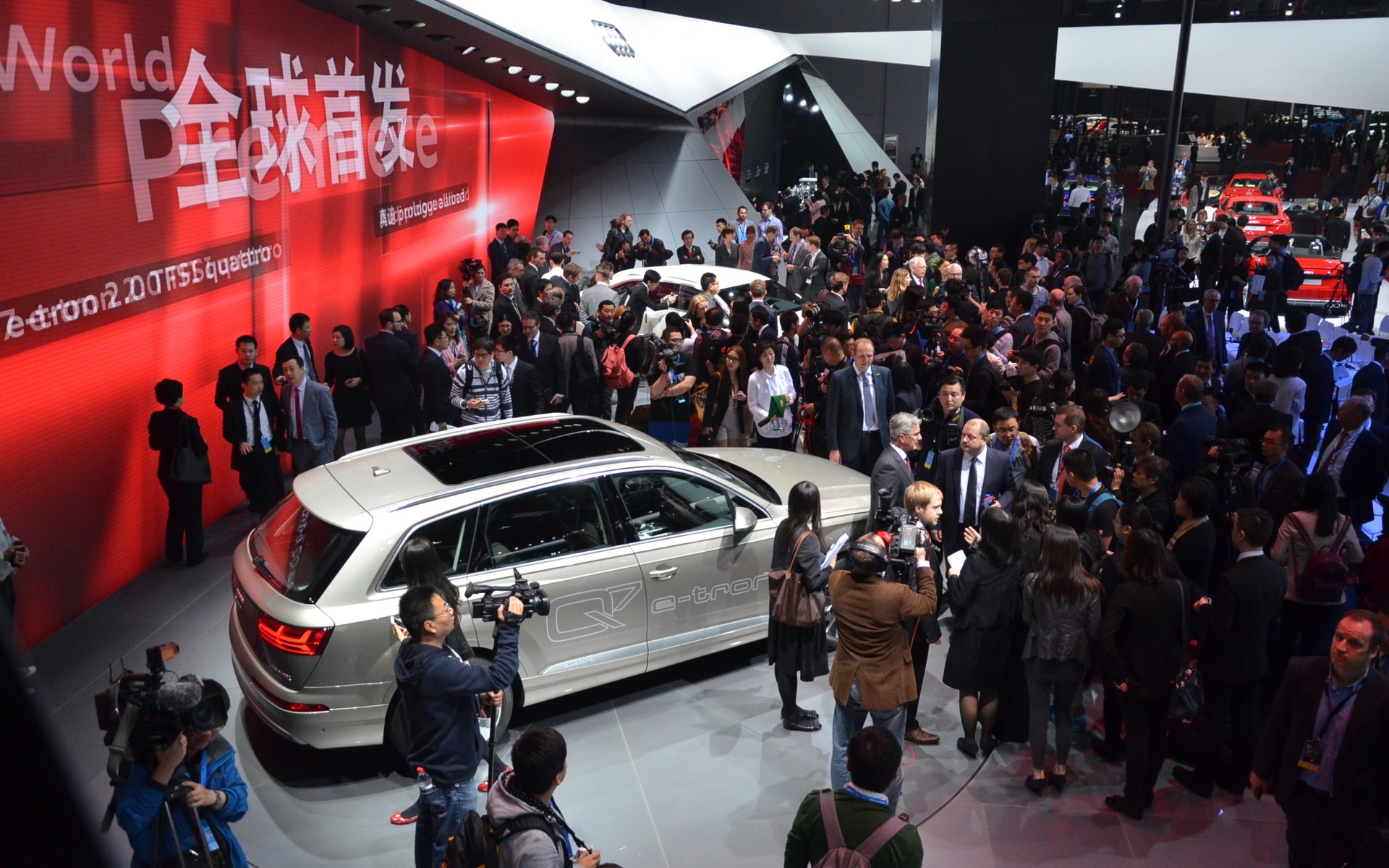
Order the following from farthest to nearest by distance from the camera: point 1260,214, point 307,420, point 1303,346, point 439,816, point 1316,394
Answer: point 1260,214 < point 1303,346 < point 1316,394 < point 307,420 < point 439,816

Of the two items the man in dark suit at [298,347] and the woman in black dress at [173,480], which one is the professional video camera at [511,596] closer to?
the woman in black dress at [173,480]

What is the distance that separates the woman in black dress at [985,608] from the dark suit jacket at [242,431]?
5684 mm

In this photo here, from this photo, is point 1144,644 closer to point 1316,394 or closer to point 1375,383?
point 1375,383

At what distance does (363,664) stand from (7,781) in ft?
14.2

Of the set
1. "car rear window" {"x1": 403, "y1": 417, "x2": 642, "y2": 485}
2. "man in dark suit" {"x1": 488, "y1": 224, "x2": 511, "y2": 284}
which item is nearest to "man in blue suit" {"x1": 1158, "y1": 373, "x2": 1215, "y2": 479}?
"car rear window" {"x1": 403, "y1": 417, "x2": 642, "y2": 485}

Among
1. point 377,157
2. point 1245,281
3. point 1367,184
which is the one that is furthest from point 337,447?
point 1367,184

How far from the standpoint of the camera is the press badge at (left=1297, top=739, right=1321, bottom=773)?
4168mm

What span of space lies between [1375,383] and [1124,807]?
18.7 ft

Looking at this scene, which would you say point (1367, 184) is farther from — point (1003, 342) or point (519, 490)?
point (519, 490)

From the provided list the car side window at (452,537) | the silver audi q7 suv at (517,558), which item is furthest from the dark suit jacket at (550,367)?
the car side window at (452,537)

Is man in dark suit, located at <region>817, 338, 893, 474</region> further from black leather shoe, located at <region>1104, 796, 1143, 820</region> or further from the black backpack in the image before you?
the black backpack

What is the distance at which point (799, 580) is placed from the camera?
5.46 meters

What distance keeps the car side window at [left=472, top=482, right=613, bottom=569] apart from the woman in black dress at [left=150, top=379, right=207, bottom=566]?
3230mm

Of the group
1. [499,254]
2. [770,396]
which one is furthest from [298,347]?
[499,254]
